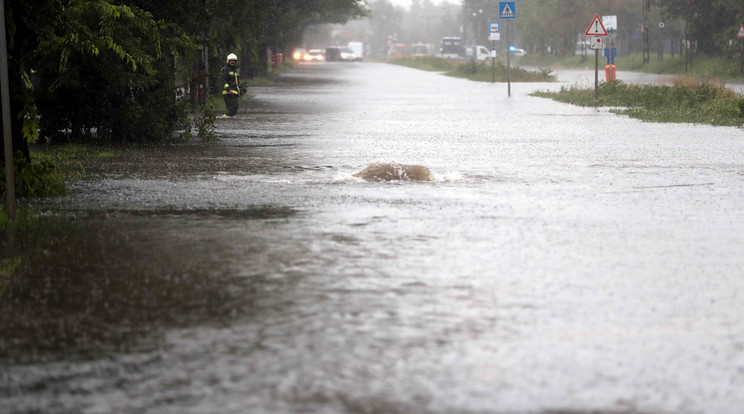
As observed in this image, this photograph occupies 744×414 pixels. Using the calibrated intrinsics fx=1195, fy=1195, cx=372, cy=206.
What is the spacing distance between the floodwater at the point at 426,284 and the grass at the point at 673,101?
26.4 ft

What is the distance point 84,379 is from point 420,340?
70.3 inches

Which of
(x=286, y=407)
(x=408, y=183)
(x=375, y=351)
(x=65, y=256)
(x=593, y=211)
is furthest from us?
(x=408, y=183)

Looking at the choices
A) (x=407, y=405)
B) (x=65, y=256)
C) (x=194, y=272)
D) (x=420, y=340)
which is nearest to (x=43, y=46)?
(x=65, y=256)

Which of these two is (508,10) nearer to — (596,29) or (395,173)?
(596,29)

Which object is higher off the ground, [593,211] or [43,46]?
[43,46]

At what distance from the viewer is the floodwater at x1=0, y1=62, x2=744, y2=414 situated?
5.55 m

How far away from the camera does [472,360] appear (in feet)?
19.9

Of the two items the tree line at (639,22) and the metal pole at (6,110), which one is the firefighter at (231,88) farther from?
the tree line at (639,22)

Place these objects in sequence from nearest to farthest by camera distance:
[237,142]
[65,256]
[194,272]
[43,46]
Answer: [194,272], [65,256], [43,46], [237,142]

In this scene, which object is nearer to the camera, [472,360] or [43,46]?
[472,360]

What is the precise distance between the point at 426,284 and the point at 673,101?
2343 cm

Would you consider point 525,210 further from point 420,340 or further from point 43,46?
point 43,46

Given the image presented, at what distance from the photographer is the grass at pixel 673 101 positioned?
83.6ft

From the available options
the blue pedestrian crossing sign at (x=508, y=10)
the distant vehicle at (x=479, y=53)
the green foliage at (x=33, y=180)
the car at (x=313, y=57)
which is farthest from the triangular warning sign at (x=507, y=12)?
the car at (x=313, y=57)
